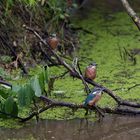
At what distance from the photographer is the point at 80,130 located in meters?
4.21

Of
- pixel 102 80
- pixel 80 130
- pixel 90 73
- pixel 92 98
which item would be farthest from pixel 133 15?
pixel 80 130

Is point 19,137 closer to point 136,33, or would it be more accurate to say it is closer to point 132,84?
point 132,84

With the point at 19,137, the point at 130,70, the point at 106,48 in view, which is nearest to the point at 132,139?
the point at 19,137

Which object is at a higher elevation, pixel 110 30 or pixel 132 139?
pixel 110 30

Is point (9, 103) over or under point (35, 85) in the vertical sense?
under

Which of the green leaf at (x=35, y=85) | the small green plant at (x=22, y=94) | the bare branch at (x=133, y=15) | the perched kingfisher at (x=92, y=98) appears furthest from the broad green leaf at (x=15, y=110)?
the bare branch at (x=133, y=15)

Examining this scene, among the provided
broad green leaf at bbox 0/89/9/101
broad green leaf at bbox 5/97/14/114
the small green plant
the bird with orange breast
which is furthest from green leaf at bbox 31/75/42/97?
the bird with orange breast

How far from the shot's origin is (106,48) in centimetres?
620

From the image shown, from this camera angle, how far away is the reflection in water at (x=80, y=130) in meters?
4.07

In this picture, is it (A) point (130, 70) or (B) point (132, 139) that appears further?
(A) point (130, 70)

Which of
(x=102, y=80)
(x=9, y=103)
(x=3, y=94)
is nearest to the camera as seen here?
(x=9, y=103)

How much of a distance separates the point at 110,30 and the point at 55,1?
1.02 meters

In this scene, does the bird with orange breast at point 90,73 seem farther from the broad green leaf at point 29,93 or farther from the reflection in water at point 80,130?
the broad green leaf at point 29,93

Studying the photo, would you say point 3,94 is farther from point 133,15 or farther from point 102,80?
point 133,15
